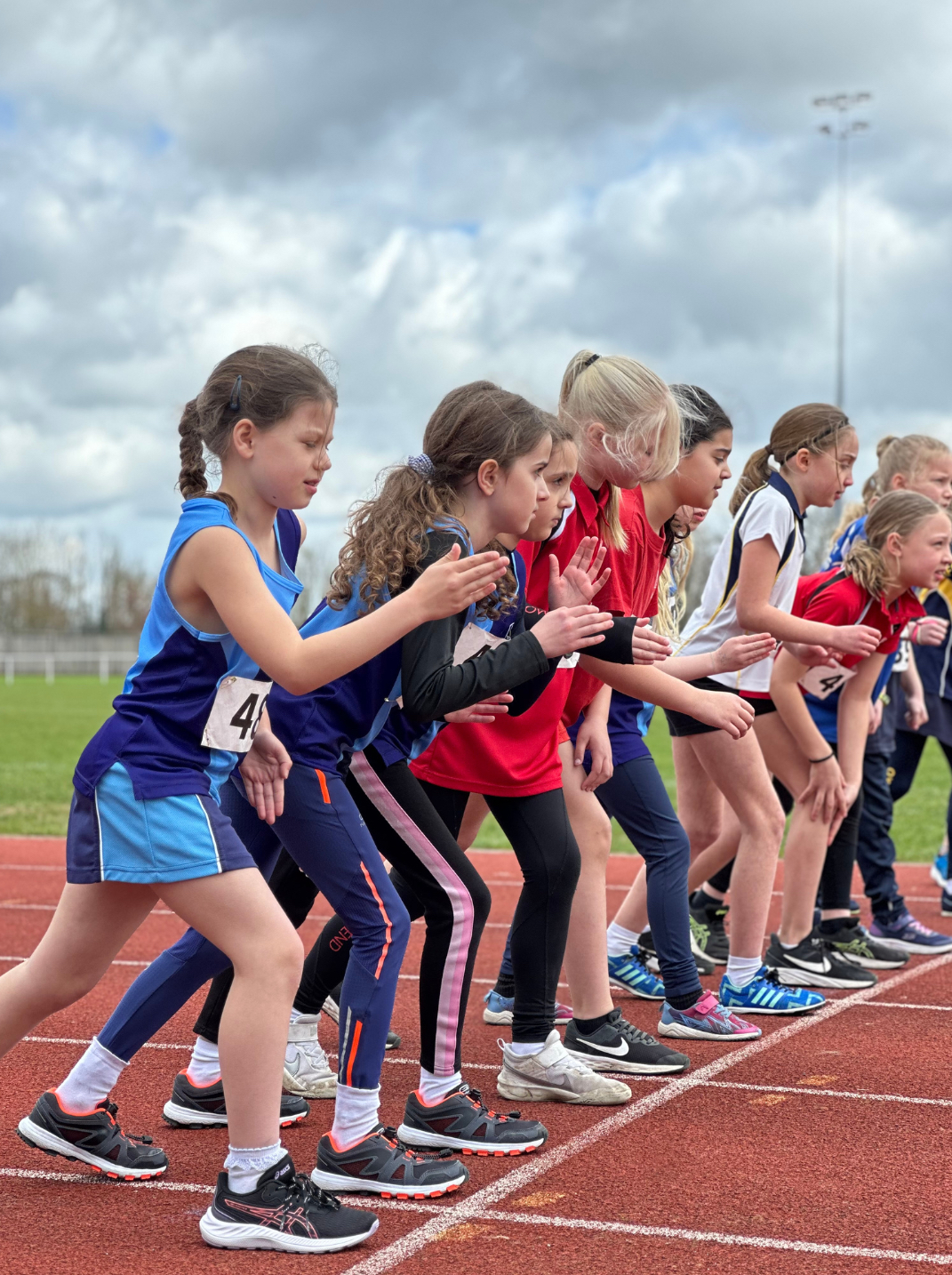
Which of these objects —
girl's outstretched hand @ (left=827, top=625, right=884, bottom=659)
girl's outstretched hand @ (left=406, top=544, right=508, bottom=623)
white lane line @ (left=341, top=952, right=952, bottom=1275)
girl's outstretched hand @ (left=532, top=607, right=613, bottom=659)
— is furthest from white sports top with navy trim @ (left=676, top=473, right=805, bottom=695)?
girl's outstretched hand @ (left=406, top=544, right=508, bottom=623)

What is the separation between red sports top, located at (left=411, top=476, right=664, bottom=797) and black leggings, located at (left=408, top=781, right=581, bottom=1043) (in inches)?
2.1

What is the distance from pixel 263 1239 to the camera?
2979 millimetres

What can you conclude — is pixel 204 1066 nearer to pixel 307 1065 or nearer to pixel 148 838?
pixel 307 1065

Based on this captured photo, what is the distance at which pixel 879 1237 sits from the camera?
9.87ft

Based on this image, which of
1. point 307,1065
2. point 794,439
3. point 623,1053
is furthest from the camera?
point 794,439

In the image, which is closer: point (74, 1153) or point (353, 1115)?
point (353, 1115)

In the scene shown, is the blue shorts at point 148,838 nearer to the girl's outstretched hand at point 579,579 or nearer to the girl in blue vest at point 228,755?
the girl in blue vest at point 228,755

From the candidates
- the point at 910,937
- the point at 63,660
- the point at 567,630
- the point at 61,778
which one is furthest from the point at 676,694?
the point at 63,660

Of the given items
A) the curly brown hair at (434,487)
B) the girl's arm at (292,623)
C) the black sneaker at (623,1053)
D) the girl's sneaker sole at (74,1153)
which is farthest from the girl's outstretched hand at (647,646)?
the girl's sneaker sole at (74,1153)

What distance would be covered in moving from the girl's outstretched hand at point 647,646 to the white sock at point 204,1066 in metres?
1.59

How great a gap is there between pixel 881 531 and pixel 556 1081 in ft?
9.17

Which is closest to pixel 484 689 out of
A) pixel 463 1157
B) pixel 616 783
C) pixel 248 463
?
pixel 248 463

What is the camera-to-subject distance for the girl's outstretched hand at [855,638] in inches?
204

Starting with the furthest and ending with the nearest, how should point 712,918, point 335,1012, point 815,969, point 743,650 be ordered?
1. point 712,918
2. point 815,969
3. point 335,1012
4. point 743,650
